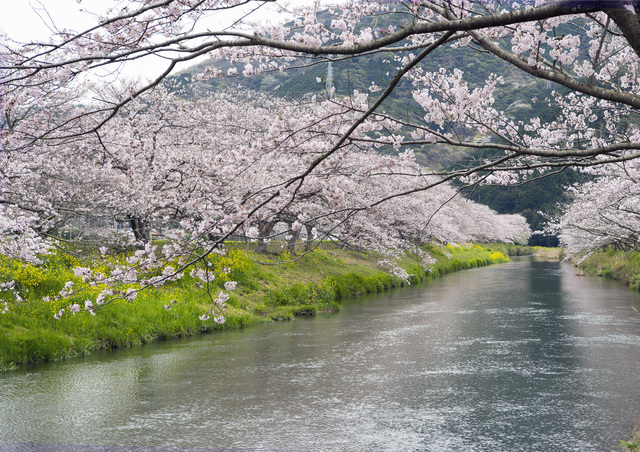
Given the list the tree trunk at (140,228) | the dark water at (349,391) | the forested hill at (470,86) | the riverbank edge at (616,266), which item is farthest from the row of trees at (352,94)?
the forested hill at (470,86)

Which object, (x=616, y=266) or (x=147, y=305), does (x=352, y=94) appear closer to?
(x=147, y=305)

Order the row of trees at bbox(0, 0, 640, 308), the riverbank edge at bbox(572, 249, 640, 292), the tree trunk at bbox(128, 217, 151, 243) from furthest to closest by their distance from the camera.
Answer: the riverbank edge at bbox(572, 249, 640, 292)
the tree trunk at bbox(128, 217, 151, 243)
the row of trees at bbox(0, 0, 640, 308)

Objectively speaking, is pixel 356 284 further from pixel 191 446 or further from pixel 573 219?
pixel 191 446

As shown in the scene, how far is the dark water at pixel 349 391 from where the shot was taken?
7332mm

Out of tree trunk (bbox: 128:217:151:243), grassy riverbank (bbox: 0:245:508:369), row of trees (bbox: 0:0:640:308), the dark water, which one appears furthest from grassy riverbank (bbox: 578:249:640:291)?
tree trunk (bbox: 128:217:151:243)

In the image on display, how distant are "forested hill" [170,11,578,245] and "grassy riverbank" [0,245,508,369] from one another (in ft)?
46.5

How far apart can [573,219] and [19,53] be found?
2593cm

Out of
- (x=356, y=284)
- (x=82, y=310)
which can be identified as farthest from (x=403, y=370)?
(x=356, y=284)

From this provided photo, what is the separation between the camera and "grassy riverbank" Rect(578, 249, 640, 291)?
25.7 meters

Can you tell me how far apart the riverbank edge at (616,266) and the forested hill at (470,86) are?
7.27 meters

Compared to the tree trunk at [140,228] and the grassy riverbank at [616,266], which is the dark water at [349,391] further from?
the grassy riverbank at [616,266]

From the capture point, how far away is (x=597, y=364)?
36.3 feet

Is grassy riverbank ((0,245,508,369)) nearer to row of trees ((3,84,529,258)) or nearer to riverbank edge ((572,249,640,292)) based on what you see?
row of trees ((3,84,529,258))

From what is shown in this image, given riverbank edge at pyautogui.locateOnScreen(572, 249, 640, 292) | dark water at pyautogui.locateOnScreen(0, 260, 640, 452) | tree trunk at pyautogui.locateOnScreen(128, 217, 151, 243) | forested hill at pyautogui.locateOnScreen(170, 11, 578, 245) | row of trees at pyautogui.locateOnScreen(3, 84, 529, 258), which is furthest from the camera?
forested hill at pyautogui.locateOnScreen(170, 11, 578, 245)
